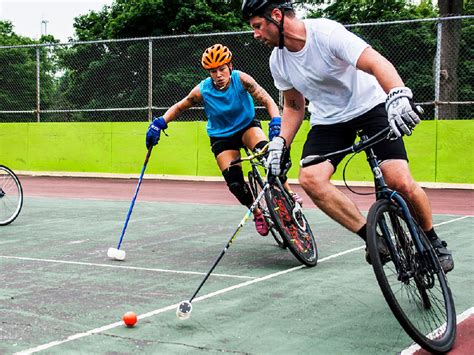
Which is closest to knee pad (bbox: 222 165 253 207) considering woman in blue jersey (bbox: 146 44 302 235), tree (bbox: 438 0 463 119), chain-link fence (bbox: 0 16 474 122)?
woman in blue jersey (bbox: 146 44 302 235)

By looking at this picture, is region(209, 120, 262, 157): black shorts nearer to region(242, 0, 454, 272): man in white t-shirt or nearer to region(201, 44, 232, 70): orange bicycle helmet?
region(201, 44, 232, 70): orange bicycle helmet

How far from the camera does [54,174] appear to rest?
2011 cm

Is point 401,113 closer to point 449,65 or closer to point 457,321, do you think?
point 457,321

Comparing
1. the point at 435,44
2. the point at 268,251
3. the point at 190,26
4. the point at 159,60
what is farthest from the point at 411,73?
the point at 190,26

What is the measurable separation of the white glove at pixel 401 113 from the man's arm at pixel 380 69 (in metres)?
0.15

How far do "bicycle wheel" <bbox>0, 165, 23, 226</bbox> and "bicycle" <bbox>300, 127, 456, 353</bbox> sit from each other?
20.0 feet

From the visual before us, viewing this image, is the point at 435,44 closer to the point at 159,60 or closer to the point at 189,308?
the point at 159,60

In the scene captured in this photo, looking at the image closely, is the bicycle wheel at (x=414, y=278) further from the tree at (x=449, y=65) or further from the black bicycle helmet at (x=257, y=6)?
the tree at (x=449, y=65)

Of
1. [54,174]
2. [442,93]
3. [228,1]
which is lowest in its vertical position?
[54,174]

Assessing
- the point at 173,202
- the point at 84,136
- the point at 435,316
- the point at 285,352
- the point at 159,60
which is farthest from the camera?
the point at 84,136

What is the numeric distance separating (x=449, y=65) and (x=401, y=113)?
38.7ft

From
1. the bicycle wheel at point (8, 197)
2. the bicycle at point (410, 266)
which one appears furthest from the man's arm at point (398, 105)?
the bicycle wheel at point (8, 197)

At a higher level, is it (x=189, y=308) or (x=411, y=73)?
(x=411, y=73)

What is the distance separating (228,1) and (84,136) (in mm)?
16304
